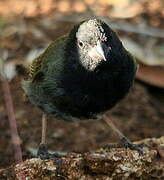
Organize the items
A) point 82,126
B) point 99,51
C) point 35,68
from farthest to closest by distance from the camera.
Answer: point 82,126 → point 35,68 → point 99,51

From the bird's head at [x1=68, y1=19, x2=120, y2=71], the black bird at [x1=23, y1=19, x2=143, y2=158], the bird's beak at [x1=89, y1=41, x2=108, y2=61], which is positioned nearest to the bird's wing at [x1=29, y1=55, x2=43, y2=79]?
the black bird at [x1=23, y1=19, x2=143, y2=158]

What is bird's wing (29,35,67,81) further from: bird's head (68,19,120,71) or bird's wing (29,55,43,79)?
bird's head (68,19,120,71)

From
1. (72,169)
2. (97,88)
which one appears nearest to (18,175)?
(72,169)

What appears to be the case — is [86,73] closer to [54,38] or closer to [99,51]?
[99,51]

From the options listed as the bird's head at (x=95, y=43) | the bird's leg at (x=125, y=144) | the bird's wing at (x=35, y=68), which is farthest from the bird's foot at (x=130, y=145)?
the bird's wing at (x=35, y=68)

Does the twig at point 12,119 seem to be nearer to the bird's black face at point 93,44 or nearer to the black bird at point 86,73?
the black bird at point 86,73

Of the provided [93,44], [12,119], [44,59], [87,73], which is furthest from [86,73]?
[12,119]

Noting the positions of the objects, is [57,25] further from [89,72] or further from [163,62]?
[89,72]
